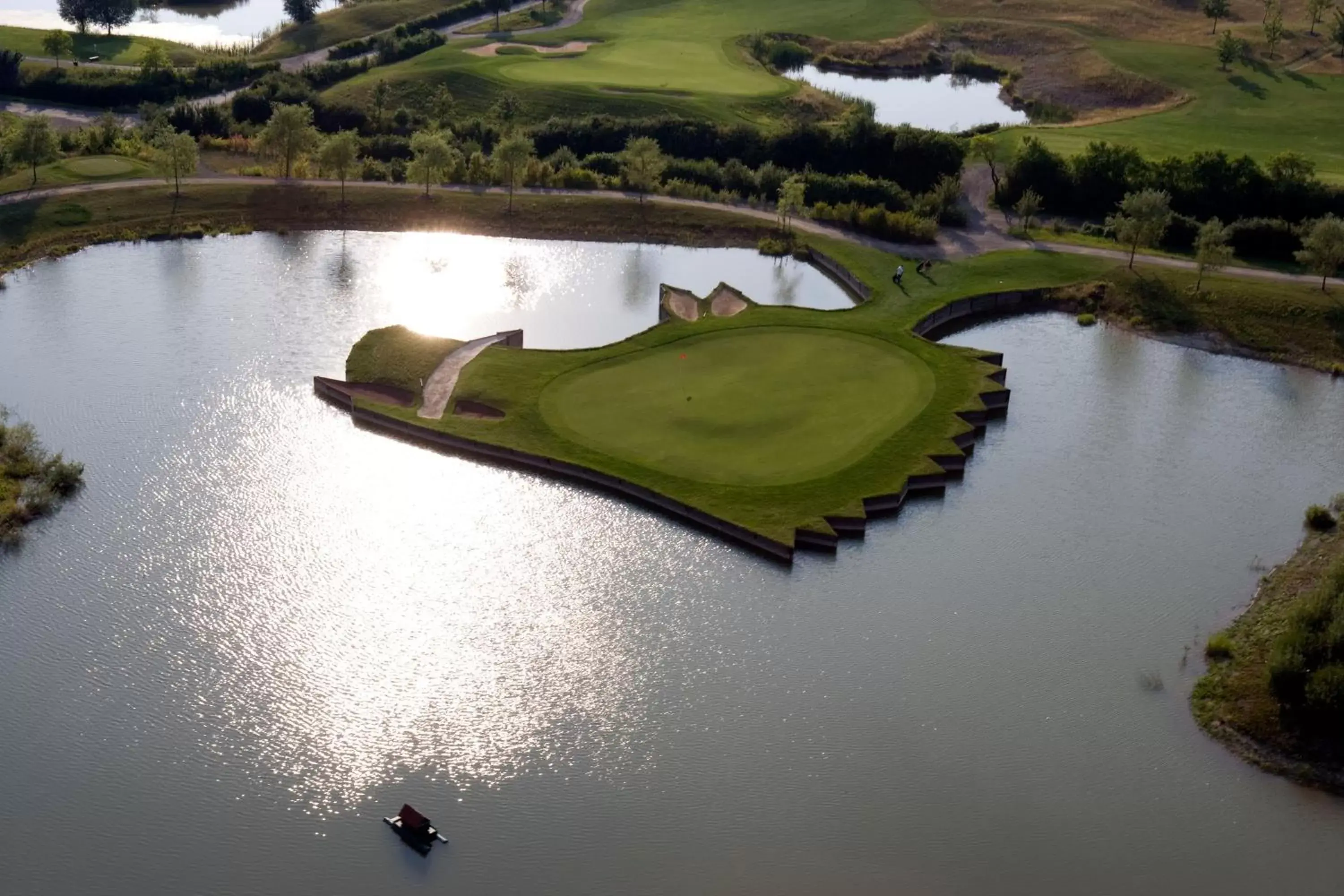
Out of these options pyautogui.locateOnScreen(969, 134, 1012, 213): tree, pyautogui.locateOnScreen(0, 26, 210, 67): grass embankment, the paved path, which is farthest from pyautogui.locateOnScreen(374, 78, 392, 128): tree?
pyautogui.locateOnScreen(969, 134, 1012, 213): tree

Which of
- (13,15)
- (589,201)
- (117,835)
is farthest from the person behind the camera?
(13,15)

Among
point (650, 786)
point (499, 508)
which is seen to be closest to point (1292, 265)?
point (499, 508)

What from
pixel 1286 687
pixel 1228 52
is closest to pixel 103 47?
pixel 1228 52

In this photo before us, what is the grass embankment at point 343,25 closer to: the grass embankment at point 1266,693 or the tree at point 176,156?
the tree at point 176,156

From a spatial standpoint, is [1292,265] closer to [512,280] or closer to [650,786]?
[512,280]

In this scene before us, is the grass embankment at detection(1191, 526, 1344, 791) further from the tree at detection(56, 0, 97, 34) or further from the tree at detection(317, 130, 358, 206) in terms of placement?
the tree at detection(56, 0, 97, 34)
